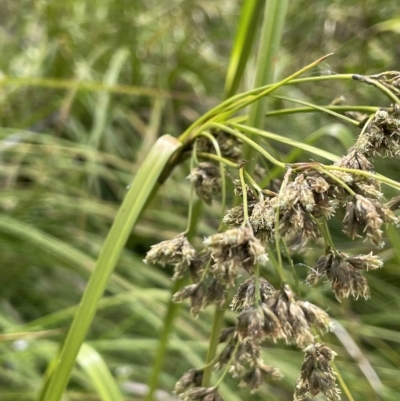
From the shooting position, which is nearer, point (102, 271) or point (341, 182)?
point (341, 182)

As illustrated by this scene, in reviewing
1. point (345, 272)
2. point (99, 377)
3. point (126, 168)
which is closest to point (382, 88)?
point (345, 272)

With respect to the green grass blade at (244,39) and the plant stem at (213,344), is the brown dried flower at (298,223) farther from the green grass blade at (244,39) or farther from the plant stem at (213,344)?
the green grass blade at (244,39)

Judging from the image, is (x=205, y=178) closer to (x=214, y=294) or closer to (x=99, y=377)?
(x=214, y=294)

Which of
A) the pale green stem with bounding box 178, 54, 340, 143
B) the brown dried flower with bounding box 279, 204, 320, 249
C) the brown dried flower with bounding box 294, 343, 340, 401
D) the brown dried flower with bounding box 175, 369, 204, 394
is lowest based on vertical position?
the brown dried flower with bounding box 294, 343, 340, 401

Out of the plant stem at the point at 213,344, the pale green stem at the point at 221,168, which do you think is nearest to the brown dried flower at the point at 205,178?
the pale green stem at the point at 221,168

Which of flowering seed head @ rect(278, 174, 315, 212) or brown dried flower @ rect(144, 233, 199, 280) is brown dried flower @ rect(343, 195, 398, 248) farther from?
brown dried flower @ rect(144, 233, 199, 280)

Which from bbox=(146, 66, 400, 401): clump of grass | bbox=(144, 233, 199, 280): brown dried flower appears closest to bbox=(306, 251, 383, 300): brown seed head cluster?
bbox=(146, 66, 400, 401): clump of grass

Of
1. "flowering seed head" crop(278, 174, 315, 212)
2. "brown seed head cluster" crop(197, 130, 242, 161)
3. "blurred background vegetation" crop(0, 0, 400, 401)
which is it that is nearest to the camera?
"flowering seed head" crop(278, 174, 315, 212)
